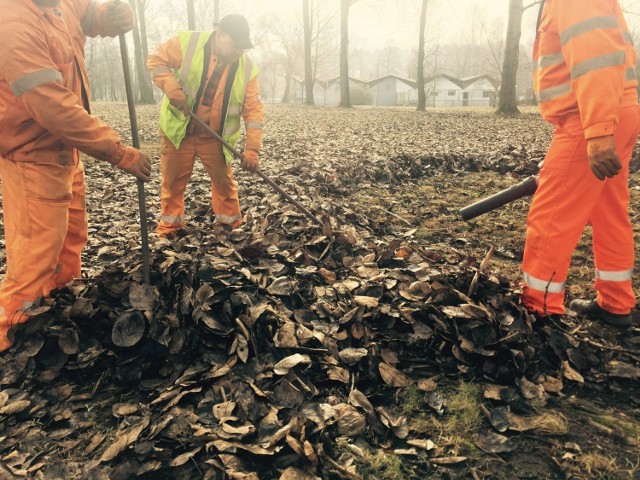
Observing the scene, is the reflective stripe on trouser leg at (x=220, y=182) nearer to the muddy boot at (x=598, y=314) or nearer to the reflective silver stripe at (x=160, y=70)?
the reflective silver stripe at (x=160, y=70)

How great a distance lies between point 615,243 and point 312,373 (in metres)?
2.15

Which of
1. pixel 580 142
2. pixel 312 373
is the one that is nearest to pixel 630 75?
pixel 580 142

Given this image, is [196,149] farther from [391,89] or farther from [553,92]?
[391,89]

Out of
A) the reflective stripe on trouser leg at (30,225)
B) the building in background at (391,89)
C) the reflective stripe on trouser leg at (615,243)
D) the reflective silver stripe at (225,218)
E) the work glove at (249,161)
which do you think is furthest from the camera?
the building in background at (391,89)

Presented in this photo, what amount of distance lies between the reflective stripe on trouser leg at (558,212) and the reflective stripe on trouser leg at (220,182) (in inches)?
119

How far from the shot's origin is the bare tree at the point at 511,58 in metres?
16.7

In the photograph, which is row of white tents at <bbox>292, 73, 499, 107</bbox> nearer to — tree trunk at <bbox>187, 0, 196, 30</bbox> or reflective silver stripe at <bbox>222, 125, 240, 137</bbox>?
tree trunk at <bbox>187, 0, 196, 30</bbox>

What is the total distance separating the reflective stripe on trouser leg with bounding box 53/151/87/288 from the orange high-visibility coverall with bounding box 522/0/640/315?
3.10 meters

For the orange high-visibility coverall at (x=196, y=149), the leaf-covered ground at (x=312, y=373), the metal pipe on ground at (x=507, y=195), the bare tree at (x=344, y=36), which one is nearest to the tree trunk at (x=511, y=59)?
the bare tree at (x=344, y=36)

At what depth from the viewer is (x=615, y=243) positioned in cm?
288

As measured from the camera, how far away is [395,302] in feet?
10.2

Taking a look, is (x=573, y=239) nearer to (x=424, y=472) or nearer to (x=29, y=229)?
(x=424, y=472)

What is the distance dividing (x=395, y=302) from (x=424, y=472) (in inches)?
50.7

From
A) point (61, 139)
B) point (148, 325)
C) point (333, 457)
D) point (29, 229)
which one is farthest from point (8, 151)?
point (333, 457)
